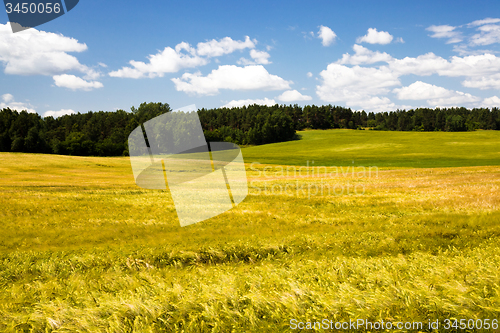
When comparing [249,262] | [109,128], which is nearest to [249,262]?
[249,262]

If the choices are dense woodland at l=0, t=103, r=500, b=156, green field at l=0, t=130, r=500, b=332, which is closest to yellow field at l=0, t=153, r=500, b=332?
green field at l=0, t=130, r=500, b=332

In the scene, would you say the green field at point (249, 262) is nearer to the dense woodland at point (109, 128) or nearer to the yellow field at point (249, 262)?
the yellow field at point (249, 262)

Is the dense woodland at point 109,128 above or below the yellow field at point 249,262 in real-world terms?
above

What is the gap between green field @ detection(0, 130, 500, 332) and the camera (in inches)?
185

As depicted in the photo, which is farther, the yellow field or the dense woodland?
the dense woodland

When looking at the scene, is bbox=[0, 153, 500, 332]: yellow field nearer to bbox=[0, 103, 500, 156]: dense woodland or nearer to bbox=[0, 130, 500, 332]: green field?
bbox=[0, 130, 500, 332]: green field

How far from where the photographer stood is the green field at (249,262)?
471 centimetres

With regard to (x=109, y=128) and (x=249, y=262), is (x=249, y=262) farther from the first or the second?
(x=109, y=128)

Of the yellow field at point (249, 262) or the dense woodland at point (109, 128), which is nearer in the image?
the yellow field at point (249, 262)

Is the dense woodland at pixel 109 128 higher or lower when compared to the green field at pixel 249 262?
higher

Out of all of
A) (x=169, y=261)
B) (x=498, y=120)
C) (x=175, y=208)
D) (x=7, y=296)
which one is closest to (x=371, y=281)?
(x=169, y=261)

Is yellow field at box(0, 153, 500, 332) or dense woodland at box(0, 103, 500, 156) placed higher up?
dense woodland at box(0, 103, 500, 156)

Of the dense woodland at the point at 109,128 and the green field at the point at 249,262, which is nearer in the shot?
the green field at the point at 249,262

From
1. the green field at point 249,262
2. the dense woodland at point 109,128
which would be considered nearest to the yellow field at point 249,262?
the green field at point 249,262
